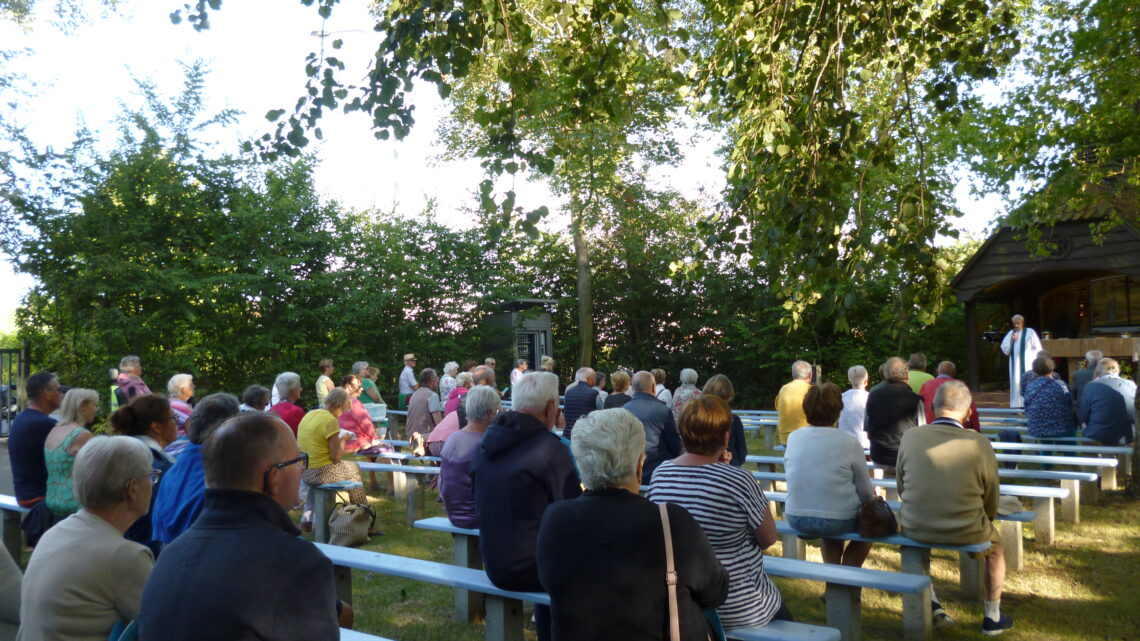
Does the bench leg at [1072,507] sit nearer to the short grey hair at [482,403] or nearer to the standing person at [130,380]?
the short grey hair at [482,403]

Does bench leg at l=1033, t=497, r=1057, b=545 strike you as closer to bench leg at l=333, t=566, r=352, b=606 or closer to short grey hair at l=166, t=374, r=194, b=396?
bench leg at l=333, t=566, r=352, b=606

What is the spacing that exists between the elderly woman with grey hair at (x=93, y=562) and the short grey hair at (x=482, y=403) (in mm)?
2649

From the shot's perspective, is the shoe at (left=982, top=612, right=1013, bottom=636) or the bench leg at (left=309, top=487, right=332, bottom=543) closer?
the shoe at (left=982, top=612, right=1013, bottom=636)

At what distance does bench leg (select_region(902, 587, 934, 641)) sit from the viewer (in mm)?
4781

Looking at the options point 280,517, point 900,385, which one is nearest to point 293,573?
point 280,517

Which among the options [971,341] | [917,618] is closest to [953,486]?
[917,618]

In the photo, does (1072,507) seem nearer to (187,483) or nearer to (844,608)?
(844,608)

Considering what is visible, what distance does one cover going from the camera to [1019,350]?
14.0 m

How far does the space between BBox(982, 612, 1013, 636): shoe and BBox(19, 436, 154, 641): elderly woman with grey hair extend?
4511mm

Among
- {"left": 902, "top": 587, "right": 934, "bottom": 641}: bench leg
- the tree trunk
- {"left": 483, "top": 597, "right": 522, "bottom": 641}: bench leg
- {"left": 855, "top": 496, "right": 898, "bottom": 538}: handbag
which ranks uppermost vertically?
the tree trunk

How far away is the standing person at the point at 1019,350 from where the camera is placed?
13758mm

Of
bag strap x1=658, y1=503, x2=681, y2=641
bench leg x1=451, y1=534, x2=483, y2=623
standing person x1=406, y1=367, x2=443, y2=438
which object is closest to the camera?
bag strap x1=658, y1=503, x2=681, y2=641

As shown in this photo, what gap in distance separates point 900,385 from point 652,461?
7.10ft

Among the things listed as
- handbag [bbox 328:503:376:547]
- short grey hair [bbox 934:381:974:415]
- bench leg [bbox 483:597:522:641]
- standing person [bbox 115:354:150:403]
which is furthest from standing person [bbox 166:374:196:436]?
short grey hair [bbox 934:381:974:415]
